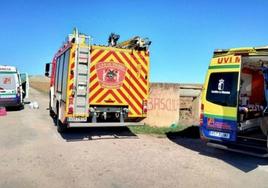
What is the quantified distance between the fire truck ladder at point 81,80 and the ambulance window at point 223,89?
145 inches

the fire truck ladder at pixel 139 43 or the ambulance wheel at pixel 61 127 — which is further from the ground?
the fire truck ladder at pixel 139 43

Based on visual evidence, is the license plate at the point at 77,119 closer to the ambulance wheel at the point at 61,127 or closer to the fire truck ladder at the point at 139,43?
the ambulance wheel at the point at 61,127

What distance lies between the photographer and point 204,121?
1010cm

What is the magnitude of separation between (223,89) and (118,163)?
3154 millimetres

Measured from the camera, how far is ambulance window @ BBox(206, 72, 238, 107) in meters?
9.45

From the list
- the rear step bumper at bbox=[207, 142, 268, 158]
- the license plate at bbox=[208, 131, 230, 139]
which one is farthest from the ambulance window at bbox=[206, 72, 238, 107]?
the rear step bumper at bbox=[207, 142, 268, 158]

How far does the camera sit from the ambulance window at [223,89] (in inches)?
372

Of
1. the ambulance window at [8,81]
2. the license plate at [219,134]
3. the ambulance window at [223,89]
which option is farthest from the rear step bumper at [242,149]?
the ambulance window at [8,81]

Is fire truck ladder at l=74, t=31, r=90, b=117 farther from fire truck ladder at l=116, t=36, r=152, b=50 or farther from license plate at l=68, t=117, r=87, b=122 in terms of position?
fire truck ladder at l=116, t=36, r=152, b=50

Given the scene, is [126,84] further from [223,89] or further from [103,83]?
[223,89]

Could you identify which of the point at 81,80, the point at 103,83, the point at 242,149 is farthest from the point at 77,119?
the point at 242,149

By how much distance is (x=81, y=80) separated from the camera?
11734 millimetres

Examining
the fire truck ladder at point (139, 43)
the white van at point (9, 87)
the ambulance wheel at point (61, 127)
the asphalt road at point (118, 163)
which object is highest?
the fire truck ladder at point (139, 43)

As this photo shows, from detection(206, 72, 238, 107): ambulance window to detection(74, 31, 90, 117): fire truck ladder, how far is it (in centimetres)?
368
